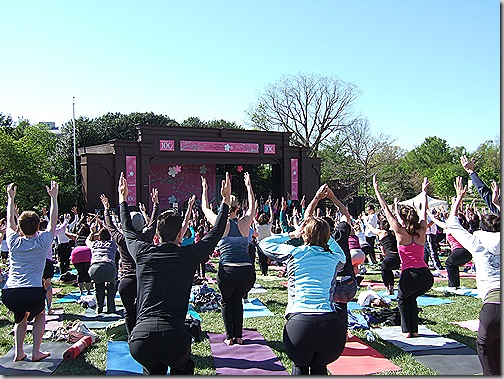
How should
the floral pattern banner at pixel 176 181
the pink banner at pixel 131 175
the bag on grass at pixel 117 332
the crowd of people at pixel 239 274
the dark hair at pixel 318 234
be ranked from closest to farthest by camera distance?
the crowd of people at pixel 239 274
the dark hair at pixel 318 234
the bag on grass at pixel 117 332
the pink banner at pixel 131 175
the floral pattern banner at pixel 176 181

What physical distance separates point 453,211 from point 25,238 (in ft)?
14.6

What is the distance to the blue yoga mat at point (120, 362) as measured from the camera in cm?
524

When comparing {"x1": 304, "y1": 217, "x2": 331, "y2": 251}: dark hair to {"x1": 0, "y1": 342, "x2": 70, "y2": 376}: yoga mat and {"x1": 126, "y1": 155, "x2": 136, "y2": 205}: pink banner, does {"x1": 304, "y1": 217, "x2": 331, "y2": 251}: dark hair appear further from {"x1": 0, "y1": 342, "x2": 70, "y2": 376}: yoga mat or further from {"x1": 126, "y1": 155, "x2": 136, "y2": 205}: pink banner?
{"x1": 126, "y1": 155, "x2": 136, "y2": 205}: pink banner

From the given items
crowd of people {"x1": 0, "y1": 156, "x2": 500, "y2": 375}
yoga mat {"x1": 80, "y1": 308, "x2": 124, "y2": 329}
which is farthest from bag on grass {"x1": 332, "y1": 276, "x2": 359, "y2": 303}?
yoga mat {"x1": 80, "y1": 308, "x2": 124, "y2": 329}

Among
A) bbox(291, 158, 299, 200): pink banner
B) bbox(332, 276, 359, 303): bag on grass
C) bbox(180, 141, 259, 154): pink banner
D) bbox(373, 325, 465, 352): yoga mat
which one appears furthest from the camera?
bbox(291, 158, 299, 200): pink banner

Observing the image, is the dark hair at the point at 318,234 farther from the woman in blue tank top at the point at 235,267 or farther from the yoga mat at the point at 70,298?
the yoga mat at the point at 70,298

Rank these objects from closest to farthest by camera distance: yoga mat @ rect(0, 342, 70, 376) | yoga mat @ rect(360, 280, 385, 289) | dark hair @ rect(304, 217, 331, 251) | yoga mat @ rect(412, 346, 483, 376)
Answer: dark hair @ rect(304, 217, 331, 251) < yoga mat @ rect(412, 346, 483, 376) < yoga mat @ rect(0, 342, 70, 376) < yoga mat @ rect(360, 280, 385, 289)

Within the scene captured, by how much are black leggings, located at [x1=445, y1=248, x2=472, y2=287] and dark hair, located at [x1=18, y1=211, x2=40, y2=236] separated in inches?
292

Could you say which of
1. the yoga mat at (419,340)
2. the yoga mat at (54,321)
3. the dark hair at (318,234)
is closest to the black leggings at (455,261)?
the yoga mat at (419,340)

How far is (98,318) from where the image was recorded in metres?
7.58

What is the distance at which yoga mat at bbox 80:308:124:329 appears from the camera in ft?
23.4

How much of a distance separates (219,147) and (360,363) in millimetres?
23449

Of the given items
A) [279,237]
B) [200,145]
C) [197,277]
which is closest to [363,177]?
[200,145]

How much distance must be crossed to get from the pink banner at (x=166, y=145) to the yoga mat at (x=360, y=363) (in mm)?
21969
